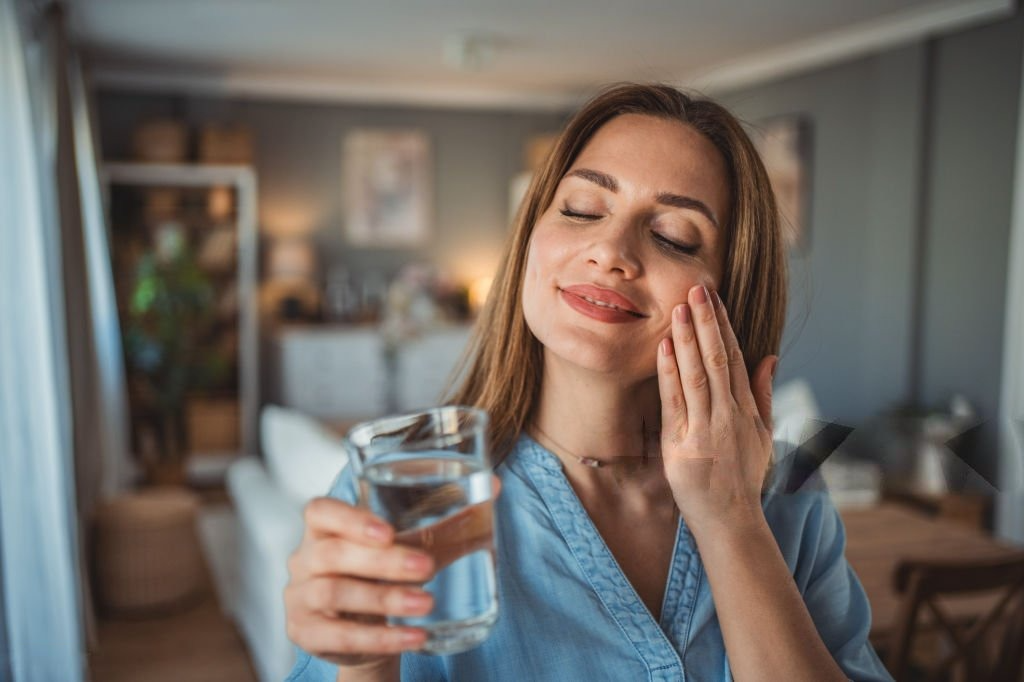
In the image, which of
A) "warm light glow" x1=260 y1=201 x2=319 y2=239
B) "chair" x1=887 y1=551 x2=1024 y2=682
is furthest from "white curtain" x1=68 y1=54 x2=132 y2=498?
"chair" x1=887 y1=551 x2=1024 y2=682

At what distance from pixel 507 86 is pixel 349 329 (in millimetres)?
2315

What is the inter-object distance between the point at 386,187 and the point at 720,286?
6278mm

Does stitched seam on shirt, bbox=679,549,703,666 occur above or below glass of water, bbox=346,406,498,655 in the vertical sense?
below

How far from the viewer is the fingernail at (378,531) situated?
0.55 metres

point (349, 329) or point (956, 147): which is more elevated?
point (956, 147)

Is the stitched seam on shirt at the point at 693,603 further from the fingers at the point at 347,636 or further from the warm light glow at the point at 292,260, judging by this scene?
the warm light glow at the point at 292,260

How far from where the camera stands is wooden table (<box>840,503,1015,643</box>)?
81.4 inches

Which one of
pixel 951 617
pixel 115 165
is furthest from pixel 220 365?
pixel 951 617

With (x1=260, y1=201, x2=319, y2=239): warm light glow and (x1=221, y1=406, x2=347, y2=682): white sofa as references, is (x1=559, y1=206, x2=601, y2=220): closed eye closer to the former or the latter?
(x1=221, y1=406, x2=347, y2=682): white sofa

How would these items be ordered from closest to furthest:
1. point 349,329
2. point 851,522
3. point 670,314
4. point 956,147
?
point 670,314, point 851,522, point 956,147, point 349,329

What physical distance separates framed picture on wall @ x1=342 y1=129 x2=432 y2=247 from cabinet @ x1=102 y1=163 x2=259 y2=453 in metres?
0.94

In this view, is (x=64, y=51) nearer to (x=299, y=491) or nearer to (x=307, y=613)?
(x=299, y=491)

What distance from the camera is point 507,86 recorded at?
6922mm

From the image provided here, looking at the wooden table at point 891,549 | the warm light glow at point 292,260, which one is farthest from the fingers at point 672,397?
the warm light glow at point 292,260
